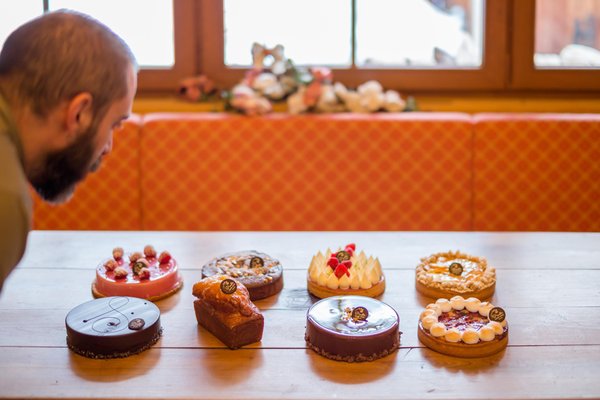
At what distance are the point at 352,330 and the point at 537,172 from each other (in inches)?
71.4

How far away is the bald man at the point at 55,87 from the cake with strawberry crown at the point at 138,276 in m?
0.46

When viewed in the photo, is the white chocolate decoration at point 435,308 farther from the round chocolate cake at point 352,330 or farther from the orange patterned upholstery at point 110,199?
the orange patterned upholstery at point 110,199

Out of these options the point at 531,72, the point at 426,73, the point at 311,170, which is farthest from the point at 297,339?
the point at 531,72

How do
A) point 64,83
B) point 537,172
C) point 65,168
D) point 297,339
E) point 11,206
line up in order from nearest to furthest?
point 11,206 → point 64,83 → point 65,168 → point 297,339 → point 537,172

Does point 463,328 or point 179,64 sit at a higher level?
point 179,64

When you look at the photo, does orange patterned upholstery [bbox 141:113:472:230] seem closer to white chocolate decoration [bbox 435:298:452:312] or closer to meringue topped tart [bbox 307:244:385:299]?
meringue topped tart [bbox 307:244:385:299]

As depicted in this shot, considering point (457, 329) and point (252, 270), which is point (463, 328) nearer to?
point (457, 329)

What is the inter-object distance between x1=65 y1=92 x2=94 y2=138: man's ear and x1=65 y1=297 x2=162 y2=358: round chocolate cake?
0.41m

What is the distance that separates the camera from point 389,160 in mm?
3191

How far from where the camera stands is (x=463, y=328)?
1.65m

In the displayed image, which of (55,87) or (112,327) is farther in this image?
(112,327)

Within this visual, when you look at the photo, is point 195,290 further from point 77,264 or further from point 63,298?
point 77,264

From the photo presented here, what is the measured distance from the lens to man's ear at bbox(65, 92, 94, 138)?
1441 millimetres

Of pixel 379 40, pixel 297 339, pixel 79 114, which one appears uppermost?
pixel 379 40
